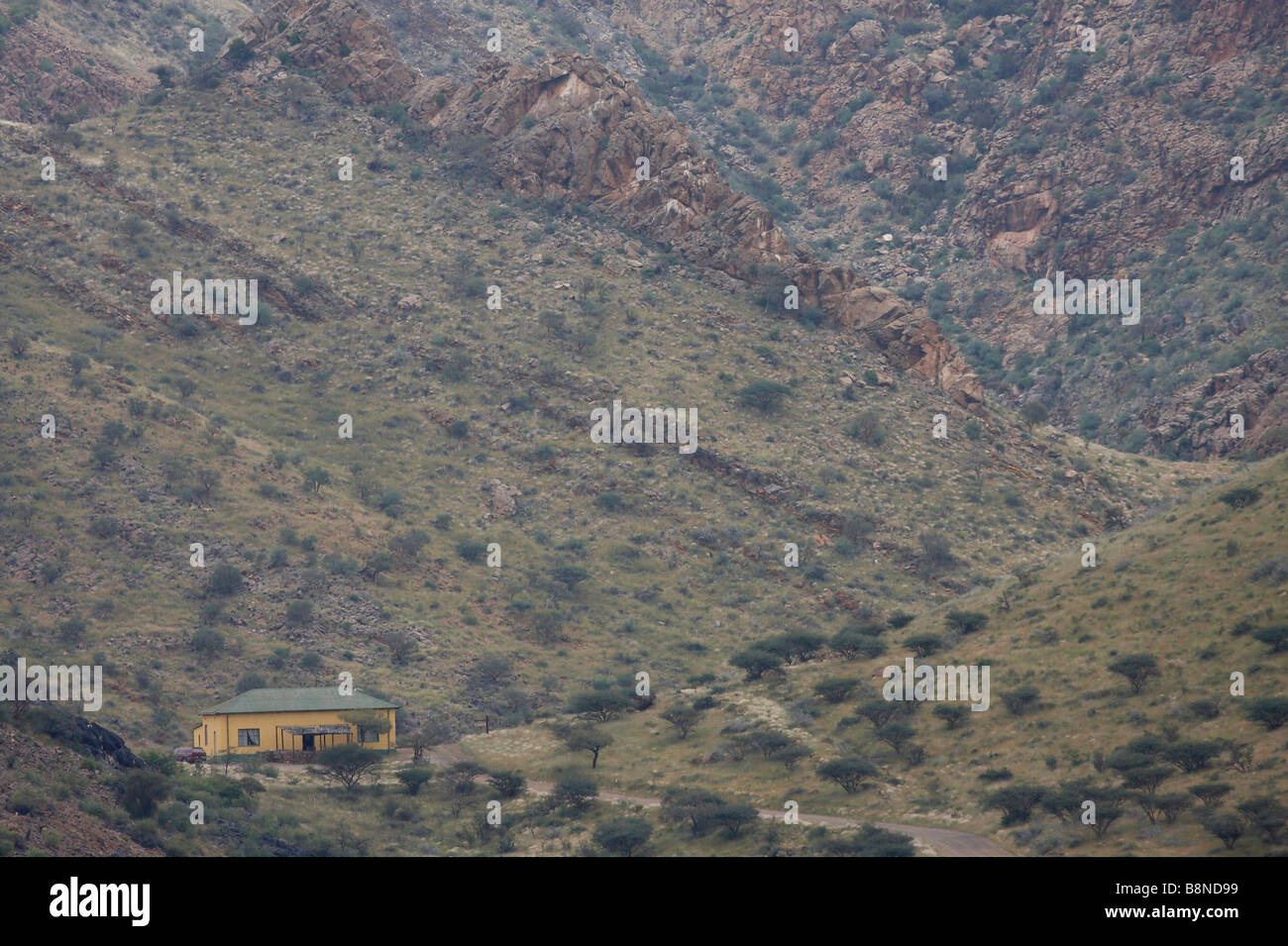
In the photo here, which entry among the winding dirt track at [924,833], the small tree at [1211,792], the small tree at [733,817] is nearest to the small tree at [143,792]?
the winding dirt track at [924,833]

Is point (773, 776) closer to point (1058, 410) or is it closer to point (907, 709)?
point (907, 709)

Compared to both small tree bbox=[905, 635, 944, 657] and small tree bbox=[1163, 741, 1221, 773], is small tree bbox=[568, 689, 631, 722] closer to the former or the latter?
small tree bbox=[905, 635, 944, 657]

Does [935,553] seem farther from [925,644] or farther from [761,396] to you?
[925,644]

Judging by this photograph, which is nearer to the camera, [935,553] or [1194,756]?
[1194,756]

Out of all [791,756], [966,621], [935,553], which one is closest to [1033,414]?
[935,553]

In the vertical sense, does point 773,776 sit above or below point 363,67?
below

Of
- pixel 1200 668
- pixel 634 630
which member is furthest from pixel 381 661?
pixel 1200 668

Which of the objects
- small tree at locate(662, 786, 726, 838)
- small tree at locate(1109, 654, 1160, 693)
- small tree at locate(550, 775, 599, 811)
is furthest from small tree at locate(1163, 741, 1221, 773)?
small tree at locate(550, 775, 599, 811)

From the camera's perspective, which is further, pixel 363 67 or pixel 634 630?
pixel 363 67
